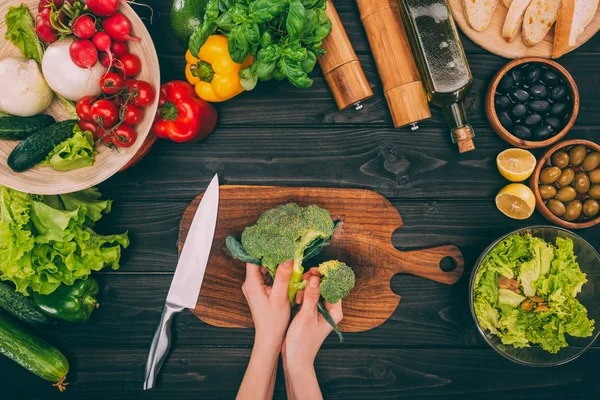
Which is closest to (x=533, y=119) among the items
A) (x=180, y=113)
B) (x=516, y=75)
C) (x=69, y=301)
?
(x=516, y=75)

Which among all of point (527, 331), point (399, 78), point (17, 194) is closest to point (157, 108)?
point (17, 194)

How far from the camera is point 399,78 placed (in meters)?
1.35

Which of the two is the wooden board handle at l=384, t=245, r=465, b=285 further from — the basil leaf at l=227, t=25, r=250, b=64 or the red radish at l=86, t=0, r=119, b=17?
the red radish at l=86, t=0, r=119, b=17

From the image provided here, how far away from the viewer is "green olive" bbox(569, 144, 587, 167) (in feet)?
4.34

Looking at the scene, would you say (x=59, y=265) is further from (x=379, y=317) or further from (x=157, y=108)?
(x=379, y=317)

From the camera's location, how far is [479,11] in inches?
52.1

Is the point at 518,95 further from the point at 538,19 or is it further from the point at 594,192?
the point at 594,192

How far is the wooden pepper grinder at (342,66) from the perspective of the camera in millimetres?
1333

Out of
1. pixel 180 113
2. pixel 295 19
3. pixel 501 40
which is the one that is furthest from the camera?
pixel 501 40

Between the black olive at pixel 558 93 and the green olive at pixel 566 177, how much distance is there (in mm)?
223

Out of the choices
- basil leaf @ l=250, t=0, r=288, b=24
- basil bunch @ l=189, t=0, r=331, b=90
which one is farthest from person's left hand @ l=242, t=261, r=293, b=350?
basil leaf @ l=250, t=0, r=288, b=24

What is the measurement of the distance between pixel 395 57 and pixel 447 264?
2.31 ft

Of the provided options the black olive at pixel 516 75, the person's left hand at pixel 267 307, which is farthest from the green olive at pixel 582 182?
the person's left hand at pixel 267 307

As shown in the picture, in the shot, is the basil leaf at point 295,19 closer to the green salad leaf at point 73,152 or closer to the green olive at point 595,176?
the green salad leaf at point 73,152
